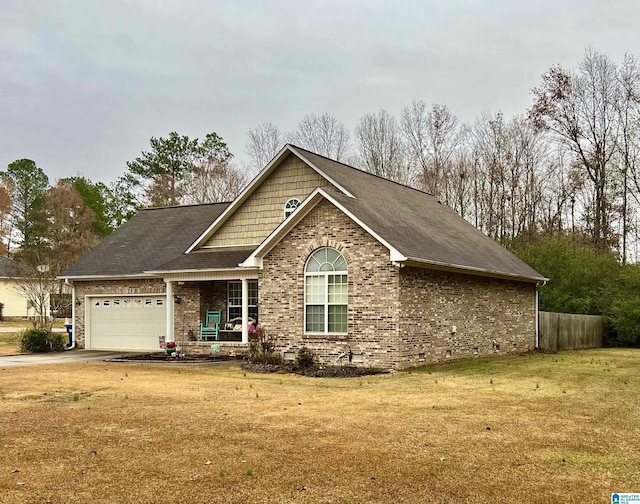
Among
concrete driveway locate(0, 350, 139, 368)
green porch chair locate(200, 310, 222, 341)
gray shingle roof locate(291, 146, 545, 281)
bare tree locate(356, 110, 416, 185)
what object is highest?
bare tree locate(356, 110, 416, 185)

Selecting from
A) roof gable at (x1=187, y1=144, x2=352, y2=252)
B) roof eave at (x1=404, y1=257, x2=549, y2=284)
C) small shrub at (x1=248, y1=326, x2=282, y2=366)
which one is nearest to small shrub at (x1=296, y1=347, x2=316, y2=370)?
small shrub at (x1=248, y1=326, x2=282, y2=366)

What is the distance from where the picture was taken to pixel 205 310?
22.5 meters

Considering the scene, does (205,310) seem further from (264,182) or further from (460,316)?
(460,316)

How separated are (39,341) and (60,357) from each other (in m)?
2.68

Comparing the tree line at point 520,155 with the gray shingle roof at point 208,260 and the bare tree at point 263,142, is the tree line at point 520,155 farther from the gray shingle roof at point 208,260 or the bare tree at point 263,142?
the gray shingle roof at point 208,260

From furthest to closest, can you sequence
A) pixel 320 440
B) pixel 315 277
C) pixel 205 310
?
1. pixel 205 310
2. pixel 315 277
3. pixel 320 440

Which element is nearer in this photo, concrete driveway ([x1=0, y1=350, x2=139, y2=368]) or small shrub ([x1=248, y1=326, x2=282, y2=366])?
small shrub ([x1=248, y1=326, x2=282, y2=366])

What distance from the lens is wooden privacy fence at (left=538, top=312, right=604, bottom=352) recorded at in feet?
85.4

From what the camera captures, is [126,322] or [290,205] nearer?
[290,205]

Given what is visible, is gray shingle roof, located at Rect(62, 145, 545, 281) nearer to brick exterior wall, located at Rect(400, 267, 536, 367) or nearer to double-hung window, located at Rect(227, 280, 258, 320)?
brick exterior wall, located at Rect(400, 267, 536, 367)

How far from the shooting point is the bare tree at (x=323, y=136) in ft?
142

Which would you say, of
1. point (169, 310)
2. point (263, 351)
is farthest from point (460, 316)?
point (169, 310)

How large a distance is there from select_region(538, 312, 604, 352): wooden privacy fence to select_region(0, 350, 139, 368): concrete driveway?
15840 mm

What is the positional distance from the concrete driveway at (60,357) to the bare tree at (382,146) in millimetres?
23679
